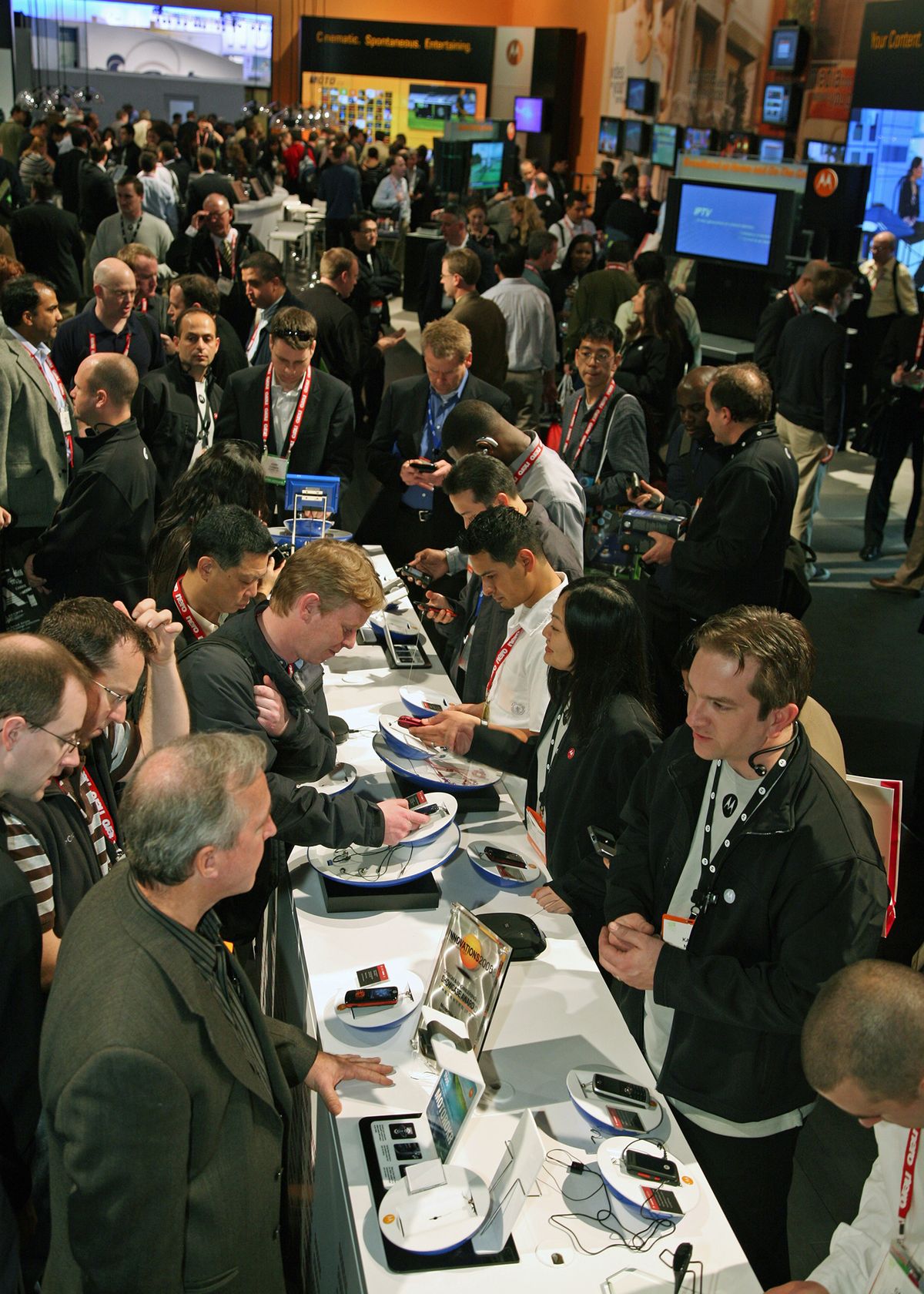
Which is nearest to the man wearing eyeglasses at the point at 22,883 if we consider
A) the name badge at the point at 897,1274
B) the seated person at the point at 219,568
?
the seated person at the point at 219,568

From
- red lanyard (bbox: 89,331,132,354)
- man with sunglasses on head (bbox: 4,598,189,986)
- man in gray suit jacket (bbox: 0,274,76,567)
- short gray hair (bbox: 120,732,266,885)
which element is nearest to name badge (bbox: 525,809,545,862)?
man with sunglasses on head (bbox: 4,598,189,986)

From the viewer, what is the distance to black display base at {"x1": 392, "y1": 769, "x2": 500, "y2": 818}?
3.13 m

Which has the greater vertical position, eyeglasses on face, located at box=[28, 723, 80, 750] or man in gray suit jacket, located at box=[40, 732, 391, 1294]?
eyeglasses on face, located at box=[28, 723, 80, 750]

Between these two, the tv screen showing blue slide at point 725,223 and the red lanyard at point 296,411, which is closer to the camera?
the red lanyard at point 296,411

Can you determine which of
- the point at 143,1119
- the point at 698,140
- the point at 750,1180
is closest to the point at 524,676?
the point at 750,1180

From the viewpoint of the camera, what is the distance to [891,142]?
1075 centimetres

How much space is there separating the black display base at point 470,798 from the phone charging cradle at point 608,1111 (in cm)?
103

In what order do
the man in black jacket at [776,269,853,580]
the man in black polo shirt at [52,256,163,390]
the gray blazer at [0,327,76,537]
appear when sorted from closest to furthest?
the gray blazer at [0,327,76,537] < the man in black polo shirt at [52,256,163,390] < the man in black jacket at [776,269,853,580]

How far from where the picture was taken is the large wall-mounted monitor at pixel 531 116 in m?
19.8

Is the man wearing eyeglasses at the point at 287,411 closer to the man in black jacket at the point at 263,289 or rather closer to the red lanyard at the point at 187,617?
the man in black jacket at the point at 263,289

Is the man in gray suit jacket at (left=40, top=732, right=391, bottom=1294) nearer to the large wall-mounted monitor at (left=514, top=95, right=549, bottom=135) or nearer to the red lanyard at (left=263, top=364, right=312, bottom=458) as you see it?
the red lanyard at (left=263, top=364, right=312, bottom=458)

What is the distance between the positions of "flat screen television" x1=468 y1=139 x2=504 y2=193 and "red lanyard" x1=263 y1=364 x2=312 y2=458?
11835 mm

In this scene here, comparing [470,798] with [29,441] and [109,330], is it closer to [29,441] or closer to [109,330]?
[29,441]

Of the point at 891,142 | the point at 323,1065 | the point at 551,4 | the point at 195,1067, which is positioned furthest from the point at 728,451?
the point at 551,4
